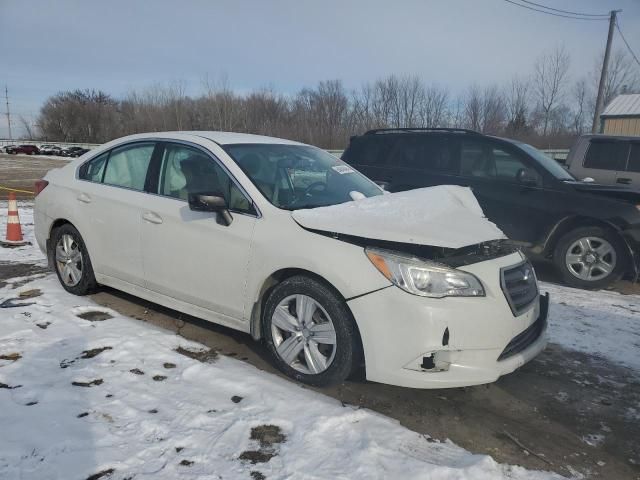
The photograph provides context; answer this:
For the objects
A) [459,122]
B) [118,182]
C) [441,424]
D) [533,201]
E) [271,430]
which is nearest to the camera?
[271,430]

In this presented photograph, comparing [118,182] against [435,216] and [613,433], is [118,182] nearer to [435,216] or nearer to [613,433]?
[435,216]

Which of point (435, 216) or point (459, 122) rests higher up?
point (459, 122)

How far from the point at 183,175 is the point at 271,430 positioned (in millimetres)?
2236

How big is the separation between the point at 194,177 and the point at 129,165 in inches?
34.7

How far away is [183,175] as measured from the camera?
4055mm

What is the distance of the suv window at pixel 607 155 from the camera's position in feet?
28.0

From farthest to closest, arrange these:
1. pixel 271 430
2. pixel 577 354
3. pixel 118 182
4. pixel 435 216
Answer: pixel 118 182 < pixel 577 354 < pixel 435 216 < pixel 271 430

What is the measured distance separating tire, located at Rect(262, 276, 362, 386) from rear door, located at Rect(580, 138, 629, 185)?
740 centimetres

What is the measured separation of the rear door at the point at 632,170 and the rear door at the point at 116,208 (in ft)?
25.7

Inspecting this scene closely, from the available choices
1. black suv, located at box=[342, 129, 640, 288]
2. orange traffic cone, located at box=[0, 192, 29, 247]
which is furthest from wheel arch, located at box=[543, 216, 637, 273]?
orange traffic cone, located at box=[0, 192, 29, 247]

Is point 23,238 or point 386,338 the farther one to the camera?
point 23,238

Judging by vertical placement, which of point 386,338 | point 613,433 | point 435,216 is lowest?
point 613,433

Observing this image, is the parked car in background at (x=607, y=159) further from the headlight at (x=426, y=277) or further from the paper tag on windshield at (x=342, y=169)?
the headlight at (x=426, y=277)

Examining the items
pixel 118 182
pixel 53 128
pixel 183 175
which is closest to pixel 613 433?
pixel 183 175
